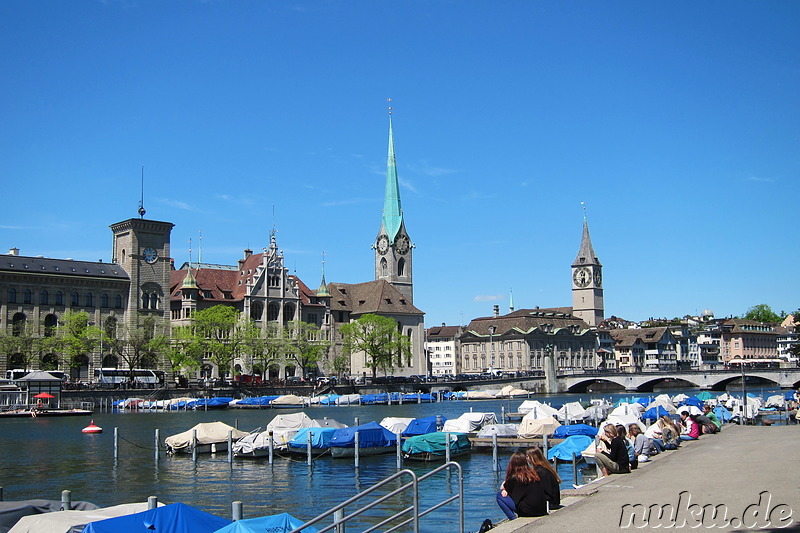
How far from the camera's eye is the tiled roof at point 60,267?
110m

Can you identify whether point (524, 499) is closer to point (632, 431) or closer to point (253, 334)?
point (632, 431)

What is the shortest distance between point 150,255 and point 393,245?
63.9 meters

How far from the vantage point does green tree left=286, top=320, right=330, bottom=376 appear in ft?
422

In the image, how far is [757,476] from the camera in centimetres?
2123

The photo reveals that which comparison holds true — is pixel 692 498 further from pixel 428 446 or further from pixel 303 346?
pixel 303 346

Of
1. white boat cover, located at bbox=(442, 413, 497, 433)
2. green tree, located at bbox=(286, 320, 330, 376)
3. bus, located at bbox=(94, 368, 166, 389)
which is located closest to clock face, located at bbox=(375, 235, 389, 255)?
green tree, located at bbox=(286, 320, 330, 376)

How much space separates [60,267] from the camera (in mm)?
115000

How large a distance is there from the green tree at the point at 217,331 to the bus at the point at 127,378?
296 inches

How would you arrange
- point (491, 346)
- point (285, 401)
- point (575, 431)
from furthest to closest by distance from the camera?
1. point (491, 346)
2. point (285, 401)
3. point (575, 431)

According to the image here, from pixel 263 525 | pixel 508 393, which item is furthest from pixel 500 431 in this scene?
pixel 508 393

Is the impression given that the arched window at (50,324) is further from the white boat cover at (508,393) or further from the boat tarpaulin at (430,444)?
the boat tarpaulin at (430,444)

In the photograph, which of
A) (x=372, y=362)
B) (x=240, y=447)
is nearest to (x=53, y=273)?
(x=372, y=362)

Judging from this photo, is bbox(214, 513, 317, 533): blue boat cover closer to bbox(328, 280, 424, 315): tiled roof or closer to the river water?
the river water

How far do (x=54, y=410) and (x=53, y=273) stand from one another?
87.7 ft
